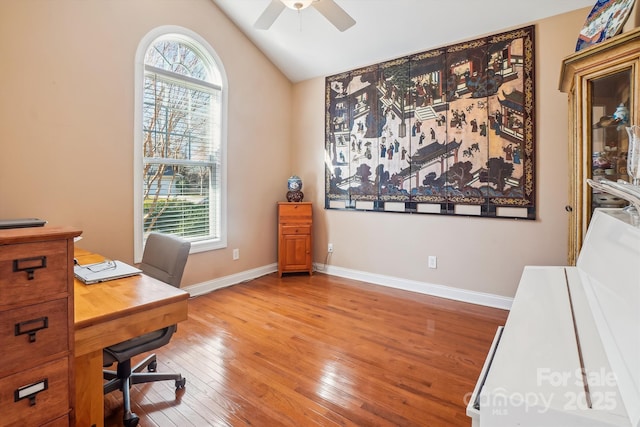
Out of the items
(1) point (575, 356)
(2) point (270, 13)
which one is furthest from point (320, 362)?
(2) point (270, 13)

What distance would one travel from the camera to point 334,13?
8.21ft

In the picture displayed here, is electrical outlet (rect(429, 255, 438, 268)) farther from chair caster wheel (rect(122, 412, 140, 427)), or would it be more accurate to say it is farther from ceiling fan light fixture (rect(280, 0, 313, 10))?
chair caster wheel (rect(122, 412, 140, 427))

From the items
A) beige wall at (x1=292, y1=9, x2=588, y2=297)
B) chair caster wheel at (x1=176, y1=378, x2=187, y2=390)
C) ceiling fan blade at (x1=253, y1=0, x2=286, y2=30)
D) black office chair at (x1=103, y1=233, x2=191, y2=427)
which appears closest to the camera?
black office chair at (x1=103, y1=233, x2=191, y2=427)

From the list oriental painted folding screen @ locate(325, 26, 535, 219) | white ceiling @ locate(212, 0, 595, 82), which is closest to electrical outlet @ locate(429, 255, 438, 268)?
oriental painted folding screen @ locate(325, 26, 535, 219)

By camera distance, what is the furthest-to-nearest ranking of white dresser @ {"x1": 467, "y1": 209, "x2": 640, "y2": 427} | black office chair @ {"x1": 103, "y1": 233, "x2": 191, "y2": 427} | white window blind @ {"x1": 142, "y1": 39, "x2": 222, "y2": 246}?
white window blind @ {"x1": 142, "y1": 39, "x2": 222, "y2": 246} < black office chair @ {"x1": 103, "y1": 233, "x2": 191, "y2": 427} < white dresser @ {"x1": 467, "y1": 209, "x2": 640, "y2": 427}

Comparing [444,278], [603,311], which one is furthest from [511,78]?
[603,311]

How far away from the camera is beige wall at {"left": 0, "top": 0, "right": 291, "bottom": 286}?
233cm

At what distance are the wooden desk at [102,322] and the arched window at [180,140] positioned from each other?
1835 millimetres

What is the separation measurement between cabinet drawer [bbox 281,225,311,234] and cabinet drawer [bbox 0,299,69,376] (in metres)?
3.20

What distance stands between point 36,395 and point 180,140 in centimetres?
279

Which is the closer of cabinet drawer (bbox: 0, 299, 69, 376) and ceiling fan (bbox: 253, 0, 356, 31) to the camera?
cabinet drawer (bbox: 0, 299, 69, 376)

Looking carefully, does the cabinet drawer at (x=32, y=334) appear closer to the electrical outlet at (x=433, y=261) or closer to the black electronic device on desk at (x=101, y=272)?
the black electronic device on desk at (x=101, y=272)

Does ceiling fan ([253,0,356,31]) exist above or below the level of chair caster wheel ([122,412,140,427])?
above

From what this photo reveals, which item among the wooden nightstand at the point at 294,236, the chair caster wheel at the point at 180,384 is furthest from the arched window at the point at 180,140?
the chair caster wheel at the point at 180,384
